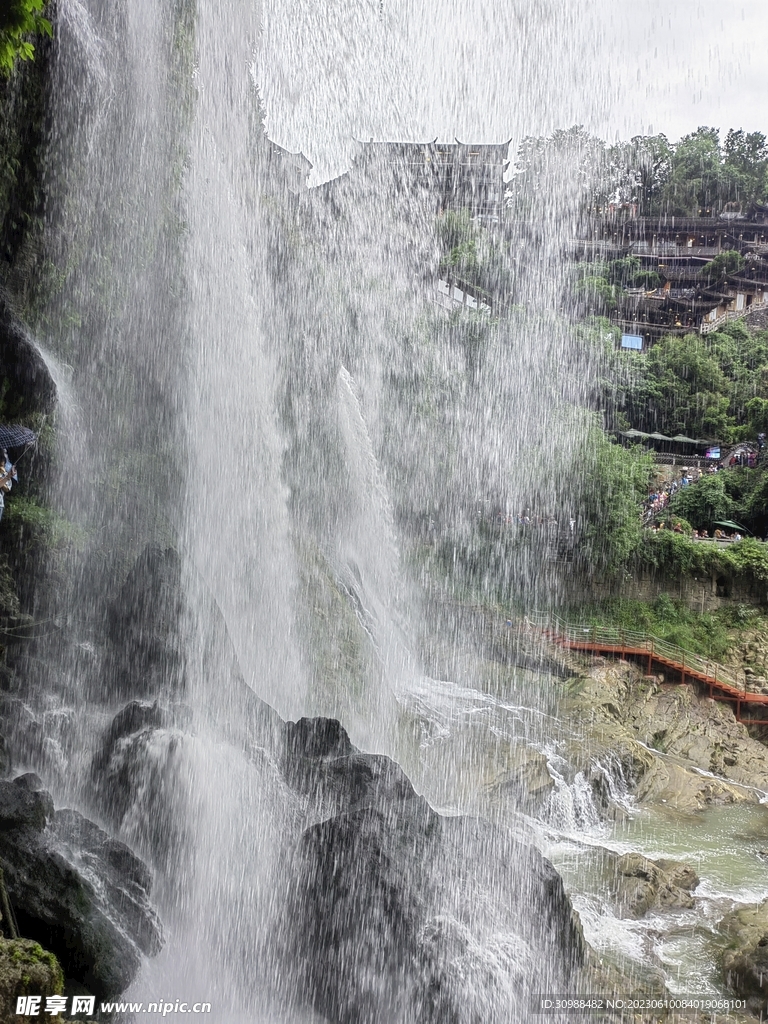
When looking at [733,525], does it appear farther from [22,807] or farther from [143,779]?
[22,807]

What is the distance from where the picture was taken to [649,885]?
8766mm

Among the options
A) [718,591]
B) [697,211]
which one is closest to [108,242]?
[718,591]

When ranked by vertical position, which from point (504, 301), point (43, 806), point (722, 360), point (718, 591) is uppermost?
point (504, 301)

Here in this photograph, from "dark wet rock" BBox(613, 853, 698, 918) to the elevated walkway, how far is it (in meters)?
7.98

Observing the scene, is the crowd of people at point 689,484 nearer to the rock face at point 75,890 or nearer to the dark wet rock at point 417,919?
the dark wet rock at point 417,919

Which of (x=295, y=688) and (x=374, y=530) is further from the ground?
(x=374, y=530)

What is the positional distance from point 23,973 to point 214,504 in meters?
6.97

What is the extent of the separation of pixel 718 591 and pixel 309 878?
15.7 metres

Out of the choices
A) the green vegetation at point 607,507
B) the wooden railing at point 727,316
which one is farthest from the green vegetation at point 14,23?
the wooden railing at point 727,316

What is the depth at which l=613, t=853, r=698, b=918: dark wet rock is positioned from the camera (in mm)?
8562

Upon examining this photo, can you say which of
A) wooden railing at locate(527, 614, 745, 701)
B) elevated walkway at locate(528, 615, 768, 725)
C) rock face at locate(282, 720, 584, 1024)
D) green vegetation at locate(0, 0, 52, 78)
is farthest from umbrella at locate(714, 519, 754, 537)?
green vegetation at locate(0, 0, 52, 78)

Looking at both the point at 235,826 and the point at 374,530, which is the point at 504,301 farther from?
the point at 235,826

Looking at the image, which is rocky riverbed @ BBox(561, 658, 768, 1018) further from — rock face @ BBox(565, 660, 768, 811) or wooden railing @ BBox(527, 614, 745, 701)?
wooden railing @ BBox(527, 614, 745, 701)

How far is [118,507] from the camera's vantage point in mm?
10133
